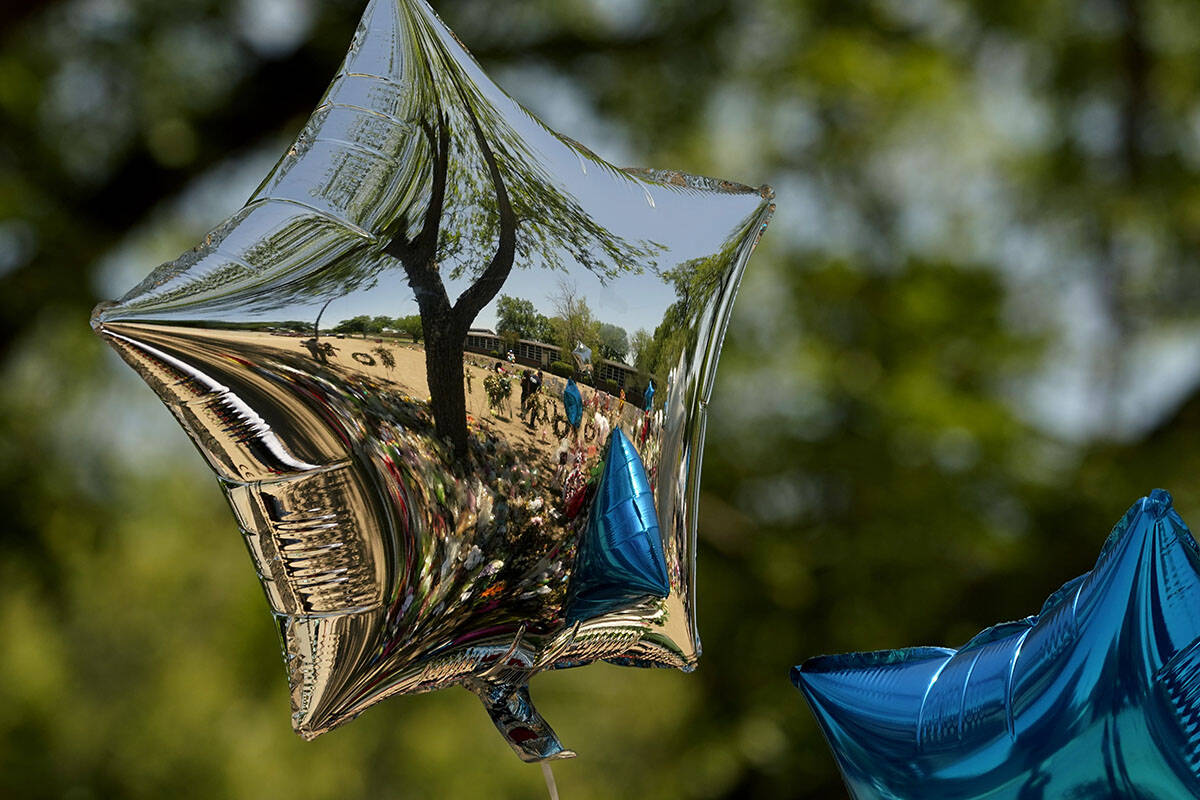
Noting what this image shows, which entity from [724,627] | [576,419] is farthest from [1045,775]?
[724,627]

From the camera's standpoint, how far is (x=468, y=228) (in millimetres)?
460

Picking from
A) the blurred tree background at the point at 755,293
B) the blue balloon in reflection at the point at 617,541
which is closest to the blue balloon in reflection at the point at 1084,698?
the blue balloon in reflection at the point at 617,541

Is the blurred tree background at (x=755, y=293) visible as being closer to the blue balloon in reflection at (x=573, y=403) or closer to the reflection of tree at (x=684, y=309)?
the reflection of tree at (x=684, y=309)

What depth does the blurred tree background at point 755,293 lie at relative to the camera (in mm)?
2262

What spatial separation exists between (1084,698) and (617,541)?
0.19 meters

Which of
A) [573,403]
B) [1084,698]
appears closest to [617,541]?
[573,403]

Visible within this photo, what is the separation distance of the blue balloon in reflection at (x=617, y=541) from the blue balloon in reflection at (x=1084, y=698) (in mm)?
120

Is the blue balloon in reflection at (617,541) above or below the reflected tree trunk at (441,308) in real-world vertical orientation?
below

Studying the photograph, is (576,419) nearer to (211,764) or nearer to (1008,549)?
(1008,549)

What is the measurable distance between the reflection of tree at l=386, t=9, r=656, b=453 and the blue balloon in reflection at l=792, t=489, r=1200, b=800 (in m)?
0.20

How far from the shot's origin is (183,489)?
8.64 feet

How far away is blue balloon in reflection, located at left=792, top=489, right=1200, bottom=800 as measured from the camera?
0.35 meters

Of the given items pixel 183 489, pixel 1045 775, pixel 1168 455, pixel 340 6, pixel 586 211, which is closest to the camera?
pixel 1045 775

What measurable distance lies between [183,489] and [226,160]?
2.43 ft
